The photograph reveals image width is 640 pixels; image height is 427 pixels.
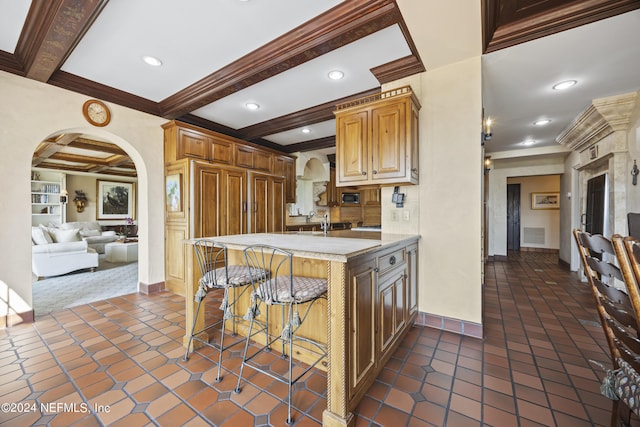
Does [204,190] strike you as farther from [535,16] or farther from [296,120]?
[535,16]

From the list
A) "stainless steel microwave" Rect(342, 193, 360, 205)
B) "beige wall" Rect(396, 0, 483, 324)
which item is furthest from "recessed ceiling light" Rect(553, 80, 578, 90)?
"stainless steel microwave" Rect(342, 193, 360, 205)

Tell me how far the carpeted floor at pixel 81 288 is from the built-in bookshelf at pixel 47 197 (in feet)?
14.4

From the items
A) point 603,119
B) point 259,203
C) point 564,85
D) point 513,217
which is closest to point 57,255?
point 259,203

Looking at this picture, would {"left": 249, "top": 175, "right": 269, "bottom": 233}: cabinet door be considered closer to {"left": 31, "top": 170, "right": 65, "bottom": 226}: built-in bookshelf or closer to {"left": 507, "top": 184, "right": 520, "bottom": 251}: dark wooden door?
{"left": 507, "top": 184, "right": 520, "bottom": 251}: dark wooden door

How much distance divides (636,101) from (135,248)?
866cm

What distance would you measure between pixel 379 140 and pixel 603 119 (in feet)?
10.4

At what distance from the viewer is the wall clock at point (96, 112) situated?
9.96ft

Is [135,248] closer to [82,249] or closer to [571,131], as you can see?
[82,249]

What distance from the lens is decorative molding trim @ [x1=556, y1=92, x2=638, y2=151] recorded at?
3039 millimetres

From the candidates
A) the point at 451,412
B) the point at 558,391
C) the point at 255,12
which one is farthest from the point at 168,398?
the point at 255,12

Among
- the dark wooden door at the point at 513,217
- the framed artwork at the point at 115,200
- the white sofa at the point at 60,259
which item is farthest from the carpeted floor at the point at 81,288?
the dark wooden door at the point at 513,217

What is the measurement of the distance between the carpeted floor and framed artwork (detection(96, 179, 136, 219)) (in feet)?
15.3

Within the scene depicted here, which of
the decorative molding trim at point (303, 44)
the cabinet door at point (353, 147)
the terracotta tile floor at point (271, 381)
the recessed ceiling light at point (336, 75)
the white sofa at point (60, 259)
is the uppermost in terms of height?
the recessed ceiling light at point (336, 75)

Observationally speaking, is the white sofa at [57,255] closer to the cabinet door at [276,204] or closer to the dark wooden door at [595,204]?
the cabinet door at [276,204]
